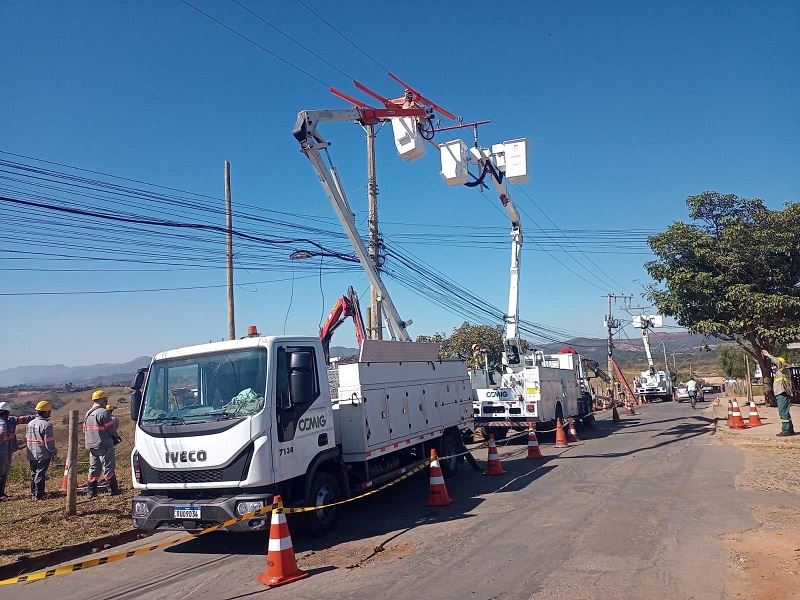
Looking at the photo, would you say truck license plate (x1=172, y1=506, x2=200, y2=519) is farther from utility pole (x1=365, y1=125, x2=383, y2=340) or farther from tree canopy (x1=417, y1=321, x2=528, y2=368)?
tree canopy (x1=417, y1=321, x2=528, y2=368)

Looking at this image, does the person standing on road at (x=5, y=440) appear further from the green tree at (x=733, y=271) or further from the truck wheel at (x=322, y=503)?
the green tree at (x=733, y=271)

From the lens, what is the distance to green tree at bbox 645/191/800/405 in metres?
20.1

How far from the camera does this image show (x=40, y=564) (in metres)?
7.12

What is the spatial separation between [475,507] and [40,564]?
18.7ft

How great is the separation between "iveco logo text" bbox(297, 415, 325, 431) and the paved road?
4.56ft

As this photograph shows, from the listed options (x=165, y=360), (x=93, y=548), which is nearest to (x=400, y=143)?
(x=165, y=360)

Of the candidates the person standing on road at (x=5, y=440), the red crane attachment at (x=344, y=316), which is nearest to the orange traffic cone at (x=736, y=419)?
the red crane attachment at (x=344, y=316)

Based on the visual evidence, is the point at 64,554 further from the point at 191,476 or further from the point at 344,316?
the point at 344,316

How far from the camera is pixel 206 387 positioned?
754cm

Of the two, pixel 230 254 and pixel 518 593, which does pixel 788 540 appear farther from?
pixel 230 254

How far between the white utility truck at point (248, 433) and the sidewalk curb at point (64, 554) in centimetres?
85

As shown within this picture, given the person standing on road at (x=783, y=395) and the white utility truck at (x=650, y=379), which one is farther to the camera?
the white utility truck at (x=650, y=379)

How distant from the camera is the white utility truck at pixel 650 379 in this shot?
43.4 meters

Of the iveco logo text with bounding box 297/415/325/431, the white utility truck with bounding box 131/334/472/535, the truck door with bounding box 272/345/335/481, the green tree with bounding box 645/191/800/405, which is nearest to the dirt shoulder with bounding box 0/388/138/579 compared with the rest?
the white utility truck with bounding box 131/334/472/535
